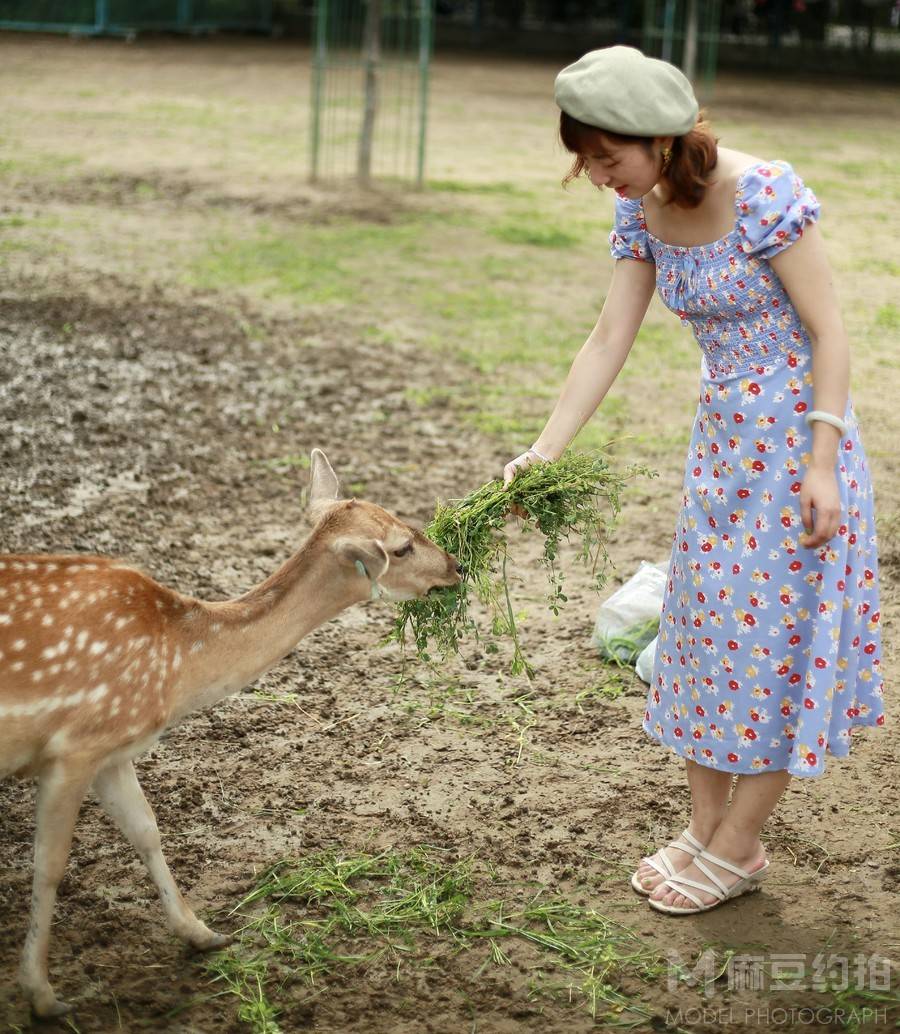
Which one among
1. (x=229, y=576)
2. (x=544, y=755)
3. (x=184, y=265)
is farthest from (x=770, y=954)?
(x=184, y=265)

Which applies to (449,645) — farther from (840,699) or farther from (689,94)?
(689,94)

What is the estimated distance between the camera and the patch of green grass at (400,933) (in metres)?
3.29

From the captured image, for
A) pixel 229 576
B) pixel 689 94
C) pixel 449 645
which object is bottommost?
pixel 229 576

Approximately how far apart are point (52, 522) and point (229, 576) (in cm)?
89

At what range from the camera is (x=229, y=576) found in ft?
17.9

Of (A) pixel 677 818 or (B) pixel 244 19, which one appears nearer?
(A) pixel 677 818

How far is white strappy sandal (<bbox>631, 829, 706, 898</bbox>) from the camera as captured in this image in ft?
12.0

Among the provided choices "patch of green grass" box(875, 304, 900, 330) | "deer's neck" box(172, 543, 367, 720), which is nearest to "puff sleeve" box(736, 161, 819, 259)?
"deer's neck" box(172, 543, 367, 720)

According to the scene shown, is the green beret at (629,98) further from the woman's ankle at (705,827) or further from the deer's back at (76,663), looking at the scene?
the woman's ankle at (705,827)

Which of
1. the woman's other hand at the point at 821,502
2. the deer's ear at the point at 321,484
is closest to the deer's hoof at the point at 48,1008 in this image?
the deer's ear at the point at 321,484

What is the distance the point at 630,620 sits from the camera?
4875mm

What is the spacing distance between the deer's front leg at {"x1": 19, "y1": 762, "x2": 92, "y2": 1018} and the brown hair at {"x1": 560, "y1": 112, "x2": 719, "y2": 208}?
1.78 meters

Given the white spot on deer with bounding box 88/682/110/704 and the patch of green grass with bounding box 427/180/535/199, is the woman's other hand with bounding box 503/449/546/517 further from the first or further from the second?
the patch of green grass with bounding box 427/180/535/199

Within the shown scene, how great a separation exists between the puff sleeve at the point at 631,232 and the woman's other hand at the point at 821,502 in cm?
70
